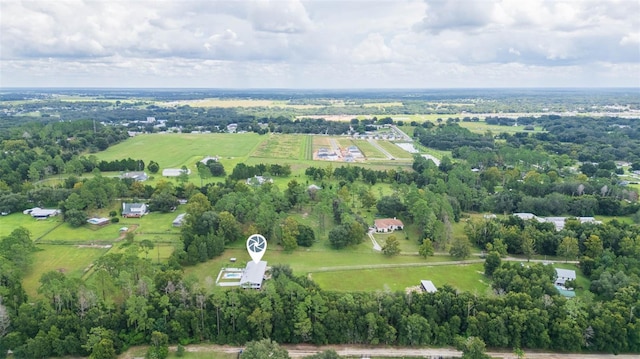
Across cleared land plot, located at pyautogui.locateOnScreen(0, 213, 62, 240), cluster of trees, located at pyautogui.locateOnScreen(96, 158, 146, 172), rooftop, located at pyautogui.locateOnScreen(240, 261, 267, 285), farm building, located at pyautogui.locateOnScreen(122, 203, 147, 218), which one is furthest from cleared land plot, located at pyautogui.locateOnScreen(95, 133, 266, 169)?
rooftop, located at pyautogui.locateOnScreen(240, 261, 267, 285)

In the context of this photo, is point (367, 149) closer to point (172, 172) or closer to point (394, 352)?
point (172, 172)

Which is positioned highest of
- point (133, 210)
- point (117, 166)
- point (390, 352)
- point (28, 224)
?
point (117, 166)

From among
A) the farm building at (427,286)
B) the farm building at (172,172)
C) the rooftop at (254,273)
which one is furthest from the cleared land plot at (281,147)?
the farm building at (427,286)

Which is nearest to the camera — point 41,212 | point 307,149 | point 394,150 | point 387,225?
point 387,225

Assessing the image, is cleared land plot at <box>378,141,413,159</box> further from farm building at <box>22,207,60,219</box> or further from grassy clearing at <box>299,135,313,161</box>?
farm building at <box>22,207,60,219</box>

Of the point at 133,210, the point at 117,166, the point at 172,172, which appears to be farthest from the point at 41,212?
the point at 172,172

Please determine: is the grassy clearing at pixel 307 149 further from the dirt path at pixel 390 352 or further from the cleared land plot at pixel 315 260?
the dirt path at pixel 390 352
